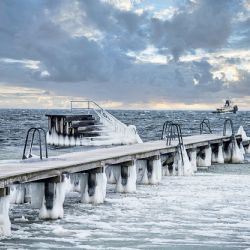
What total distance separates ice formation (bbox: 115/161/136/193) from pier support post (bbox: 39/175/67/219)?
5802 mm

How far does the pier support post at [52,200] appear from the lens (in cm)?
1606

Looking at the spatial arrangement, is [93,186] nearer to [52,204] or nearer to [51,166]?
[51,166]

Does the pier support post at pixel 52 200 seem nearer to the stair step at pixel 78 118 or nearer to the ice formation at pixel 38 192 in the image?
the ice formation at pixel 38 192

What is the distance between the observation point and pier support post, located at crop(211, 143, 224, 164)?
120ft

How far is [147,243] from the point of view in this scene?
13.4m

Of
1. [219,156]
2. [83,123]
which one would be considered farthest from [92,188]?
[83,123]

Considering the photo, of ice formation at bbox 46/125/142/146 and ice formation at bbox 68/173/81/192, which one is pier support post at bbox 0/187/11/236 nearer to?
ice formation at bbox 68/173/81/192

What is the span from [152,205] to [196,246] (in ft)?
18.3

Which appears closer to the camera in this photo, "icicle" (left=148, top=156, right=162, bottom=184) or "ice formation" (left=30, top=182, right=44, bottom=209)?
"ice formation" (left=30, top=182, right=44, bottom=209)

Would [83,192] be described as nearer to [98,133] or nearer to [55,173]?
[55,173]

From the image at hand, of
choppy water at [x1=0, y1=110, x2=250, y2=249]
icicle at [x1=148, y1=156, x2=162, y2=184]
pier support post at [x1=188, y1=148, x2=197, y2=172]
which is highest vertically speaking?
pier support post at [x1=188, y1=148, x2=197, y2=172]

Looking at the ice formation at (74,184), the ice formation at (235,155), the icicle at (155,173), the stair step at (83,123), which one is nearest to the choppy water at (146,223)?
the ice formation at (74,184)

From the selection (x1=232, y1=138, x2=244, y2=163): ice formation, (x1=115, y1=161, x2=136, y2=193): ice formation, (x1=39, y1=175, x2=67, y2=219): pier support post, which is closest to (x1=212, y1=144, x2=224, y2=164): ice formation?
(x1=232, y1=138, x2=244, y2=163): ice formation

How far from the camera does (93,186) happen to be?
1902cm
